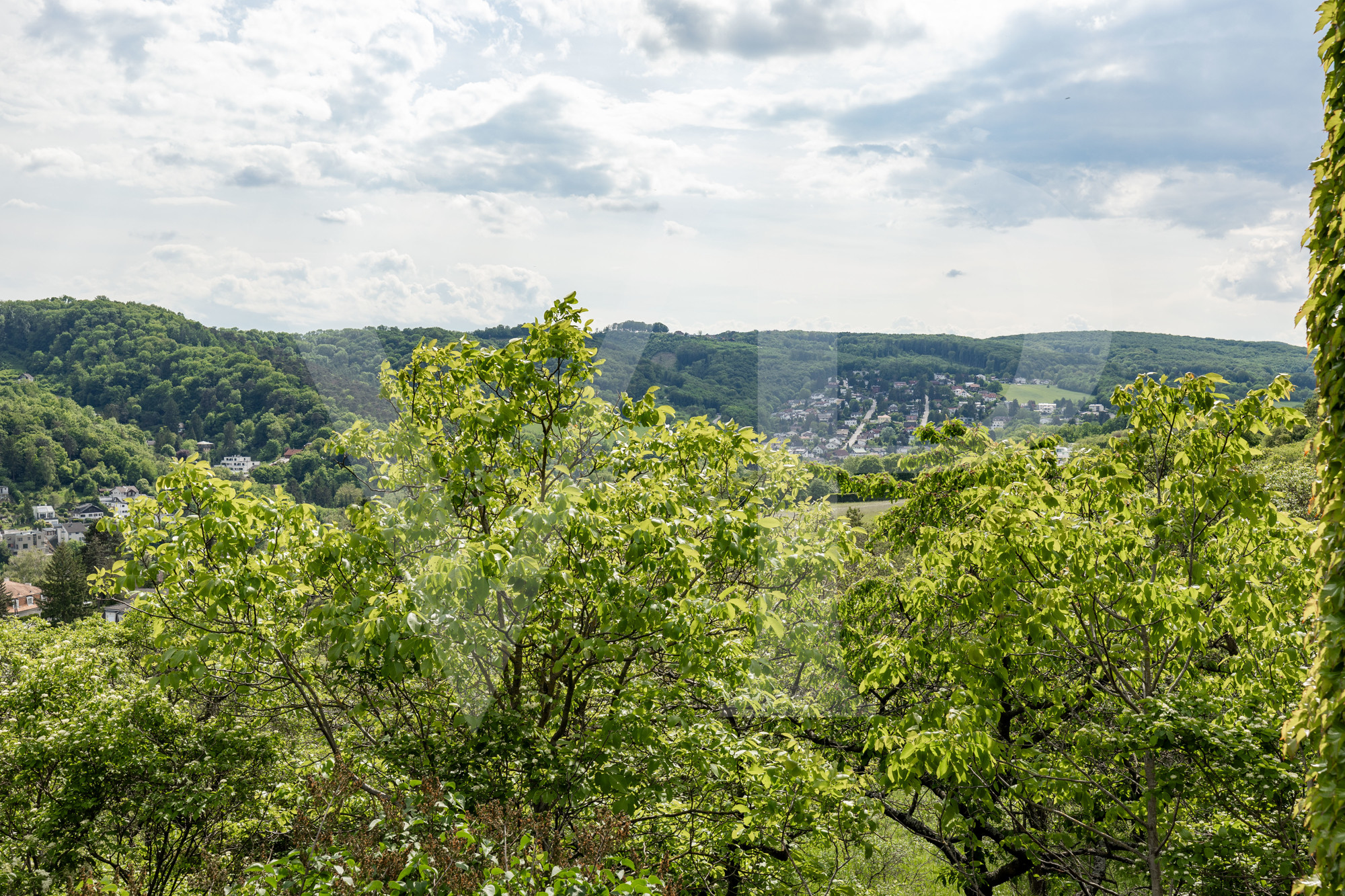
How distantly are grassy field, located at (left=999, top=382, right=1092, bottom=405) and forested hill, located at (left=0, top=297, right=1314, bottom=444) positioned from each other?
0.50 metres

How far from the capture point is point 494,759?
5227mm

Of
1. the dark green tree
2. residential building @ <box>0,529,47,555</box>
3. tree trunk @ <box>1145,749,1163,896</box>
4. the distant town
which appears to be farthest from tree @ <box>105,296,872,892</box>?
Result: residential building @ <box>0,529,47,555</box>

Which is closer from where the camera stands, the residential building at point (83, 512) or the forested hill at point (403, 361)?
the forested hill at point (403, 361)

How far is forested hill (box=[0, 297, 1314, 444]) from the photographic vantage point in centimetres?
2184

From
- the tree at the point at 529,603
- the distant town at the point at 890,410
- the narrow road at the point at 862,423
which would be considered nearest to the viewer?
the tree at the point at 529,603

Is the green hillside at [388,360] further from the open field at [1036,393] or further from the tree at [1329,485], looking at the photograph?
the tree at [1329,485]

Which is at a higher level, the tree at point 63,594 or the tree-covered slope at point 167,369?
the tree-covered slope at point 167,369

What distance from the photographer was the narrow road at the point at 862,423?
21.6 metres

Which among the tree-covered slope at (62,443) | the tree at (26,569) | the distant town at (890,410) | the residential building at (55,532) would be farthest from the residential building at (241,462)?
the residential building at (55,532)

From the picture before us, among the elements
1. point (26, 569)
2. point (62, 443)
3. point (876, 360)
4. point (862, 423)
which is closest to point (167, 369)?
point (26, 569)

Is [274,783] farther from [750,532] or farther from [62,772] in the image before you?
[750,532]

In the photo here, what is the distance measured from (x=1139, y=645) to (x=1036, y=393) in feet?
55.3

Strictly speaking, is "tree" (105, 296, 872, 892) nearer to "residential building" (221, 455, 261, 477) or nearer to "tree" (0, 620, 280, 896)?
"tree" (0, 620, 280, 896)

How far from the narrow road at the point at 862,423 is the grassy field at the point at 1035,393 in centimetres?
284
